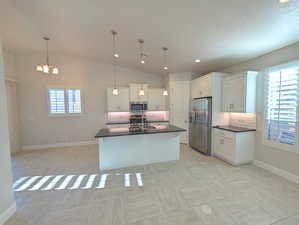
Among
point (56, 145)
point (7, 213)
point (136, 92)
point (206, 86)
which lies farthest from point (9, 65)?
point (206, 86)

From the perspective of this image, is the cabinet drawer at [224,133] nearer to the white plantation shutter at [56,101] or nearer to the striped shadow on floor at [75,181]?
the striped shadow on floor at [75,181]

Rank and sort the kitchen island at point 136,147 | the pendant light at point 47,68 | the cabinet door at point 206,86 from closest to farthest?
the pendant light at point 47,68 < the kitchen island at point 136,147 < the cabinet door at point 206,86

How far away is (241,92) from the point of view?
11.0 ft

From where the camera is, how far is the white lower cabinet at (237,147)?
131 inches

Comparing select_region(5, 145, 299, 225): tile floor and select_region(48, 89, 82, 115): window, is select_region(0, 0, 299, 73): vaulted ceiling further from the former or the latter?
select_region(5, 145, 299, 225): tile floor

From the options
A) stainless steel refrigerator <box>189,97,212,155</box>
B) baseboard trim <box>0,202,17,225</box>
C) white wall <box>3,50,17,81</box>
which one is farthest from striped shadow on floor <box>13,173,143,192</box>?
white wall <box>3,50,17,81</box>

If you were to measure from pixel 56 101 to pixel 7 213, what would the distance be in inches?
155

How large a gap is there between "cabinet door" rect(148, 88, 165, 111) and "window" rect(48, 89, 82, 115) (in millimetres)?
2749

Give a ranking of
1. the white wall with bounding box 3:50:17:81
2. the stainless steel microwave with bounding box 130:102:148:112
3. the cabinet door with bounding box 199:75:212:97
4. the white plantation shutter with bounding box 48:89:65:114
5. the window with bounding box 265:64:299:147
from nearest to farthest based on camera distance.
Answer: the window with bounding box 265:64:299:147 → the cabinet door with bounding box 199:75:212:97 → the white wall with bounding box 3:50:17:81 → the white plantation shutter with bounding box 48:89:65:114 → the stainless steel microwave with bounding box 130:102:148:112

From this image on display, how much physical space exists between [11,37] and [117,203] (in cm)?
478

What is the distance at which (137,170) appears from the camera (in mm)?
3191

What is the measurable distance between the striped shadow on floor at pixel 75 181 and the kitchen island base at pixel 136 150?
0.39 m

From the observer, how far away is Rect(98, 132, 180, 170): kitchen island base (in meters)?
3.23

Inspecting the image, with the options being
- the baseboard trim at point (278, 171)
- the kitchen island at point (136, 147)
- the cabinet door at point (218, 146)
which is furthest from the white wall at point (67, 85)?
the baseboard trim at point (278, 171)
